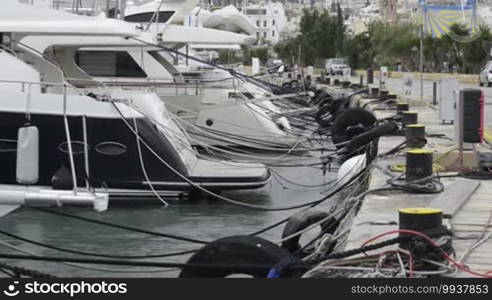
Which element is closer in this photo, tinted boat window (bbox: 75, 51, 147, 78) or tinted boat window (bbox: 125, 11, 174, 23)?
tinted boat window (bbox: 75, 51, 147, 78)

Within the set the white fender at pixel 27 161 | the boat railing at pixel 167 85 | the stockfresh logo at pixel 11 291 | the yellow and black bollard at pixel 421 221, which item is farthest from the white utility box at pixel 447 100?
the stockfresh logo at pixel 11 291

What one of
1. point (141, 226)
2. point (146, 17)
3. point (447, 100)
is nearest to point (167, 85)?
point (447, 100)

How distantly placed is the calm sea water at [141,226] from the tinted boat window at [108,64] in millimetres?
5436

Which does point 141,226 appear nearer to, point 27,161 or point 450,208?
point 27,161

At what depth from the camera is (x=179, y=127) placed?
1800 cm

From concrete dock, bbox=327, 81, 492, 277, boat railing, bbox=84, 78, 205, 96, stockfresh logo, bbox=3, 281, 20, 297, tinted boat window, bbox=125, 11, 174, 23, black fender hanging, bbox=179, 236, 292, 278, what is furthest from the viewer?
tinted boat window, bbox=125, 11, 174, 23

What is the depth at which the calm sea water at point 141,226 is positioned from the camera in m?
12.9

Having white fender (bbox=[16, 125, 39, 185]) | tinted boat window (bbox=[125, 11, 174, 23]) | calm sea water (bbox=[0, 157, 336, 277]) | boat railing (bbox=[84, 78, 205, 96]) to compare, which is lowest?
calm sea water (bbox=[0, 157, 336, 277])

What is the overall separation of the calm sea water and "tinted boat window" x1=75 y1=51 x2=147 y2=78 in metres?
5.44

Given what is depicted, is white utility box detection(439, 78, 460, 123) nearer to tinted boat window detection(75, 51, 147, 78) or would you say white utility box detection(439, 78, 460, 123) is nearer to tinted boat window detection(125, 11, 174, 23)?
tinted boat window detection(75, 51, 147, 78)

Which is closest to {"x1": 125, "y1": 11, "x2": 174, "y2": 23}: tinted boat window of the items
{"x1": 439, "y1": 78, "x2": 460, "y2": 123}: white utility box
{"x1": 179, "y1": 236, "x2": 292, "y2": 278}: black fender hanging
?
{"x1": 439, "y1": 78, "x2": 460, "y2": 123}: white utility box

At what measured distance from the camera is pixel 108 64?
22547 mm

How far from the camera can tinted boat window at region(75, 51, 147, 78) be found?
22.3 m

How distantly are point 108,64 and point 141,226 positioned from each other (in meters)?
8.23
